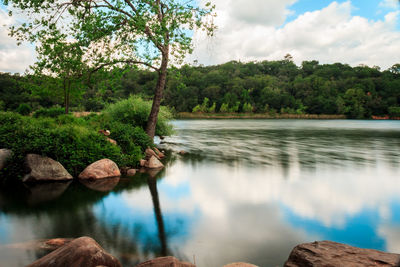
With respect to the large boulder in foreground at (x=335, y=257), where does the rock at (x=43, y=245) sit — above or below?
below

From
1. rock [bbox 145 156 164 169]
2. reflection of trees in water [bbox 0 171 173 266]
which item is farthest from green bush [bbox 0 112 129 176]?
rock [bbox 145 156 164 169]

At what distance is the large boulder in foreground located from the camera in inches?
123

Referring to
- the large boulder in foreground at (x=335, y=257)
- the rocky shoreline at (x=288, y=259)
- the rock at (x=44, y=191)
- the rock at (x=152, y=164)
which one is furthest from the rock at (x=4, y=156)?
the large boulder in foreground at (x=335, y=257)

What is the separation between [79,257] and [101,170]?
559cm

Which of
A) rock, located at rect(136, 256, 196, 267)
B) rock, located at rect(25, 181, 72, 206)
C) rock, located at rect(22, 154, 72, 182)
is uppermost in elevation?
rock, located at rect(22, 154, 72, 182)

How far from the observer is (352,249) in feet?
11.3

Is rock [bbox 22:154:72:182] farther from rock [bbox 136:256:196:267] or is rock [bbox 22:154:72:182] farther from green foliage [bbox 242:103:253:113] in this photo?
green foliage [bbox 242:103:253:113]

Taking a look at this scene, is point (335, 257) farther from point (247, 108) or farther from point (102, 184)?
point (247, 108)

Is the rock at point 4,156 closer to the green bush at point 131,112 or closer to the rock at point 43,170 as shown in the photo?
the rock at point 43,170

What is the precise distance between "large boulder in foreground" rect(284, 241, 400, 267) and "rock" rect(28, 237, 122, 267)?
2454mm

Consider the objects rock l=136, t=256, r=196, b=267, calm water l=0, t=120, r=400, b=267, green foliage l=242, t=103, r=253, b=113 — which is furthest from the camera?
green foliage l=242, t=103, r=253, b=113

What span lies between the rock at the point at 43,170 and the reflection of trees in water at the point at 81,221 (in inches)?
13.0

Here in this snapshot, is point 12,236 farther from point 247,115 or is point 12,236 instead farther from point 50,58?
point 247,115

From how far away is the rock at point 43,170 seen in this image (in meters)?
7.45
